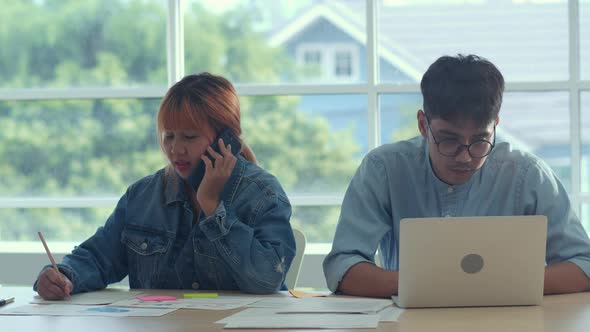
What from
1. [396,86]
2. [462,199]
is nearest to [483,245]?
[462,199]

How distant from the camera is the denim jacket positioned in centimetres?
226

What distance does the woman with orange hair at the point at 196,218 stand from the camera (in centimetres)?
228

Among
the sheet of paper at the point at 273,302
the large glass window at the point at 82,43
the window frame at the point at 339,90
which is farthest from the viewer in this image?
the large glass window at the point at 82,43

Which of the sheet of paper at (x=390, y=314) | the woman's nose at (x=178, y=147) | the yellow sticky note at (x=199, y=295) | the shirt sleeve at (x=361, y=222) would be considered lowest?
the yellow sticky note at (x=199, y=295)

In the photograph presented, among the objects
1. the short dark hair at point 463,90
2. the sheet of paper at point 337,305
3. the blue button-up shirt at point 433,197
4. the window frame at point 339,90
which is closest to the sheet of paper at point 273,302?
the sheet of paper at point 337,305

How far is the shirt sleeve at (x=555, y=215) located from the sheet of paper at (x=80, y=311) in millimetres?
1052

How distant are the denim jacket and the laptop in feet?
1.76

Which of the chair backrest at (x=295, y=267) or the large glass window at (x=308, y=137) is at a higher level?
the large glass window at (x=308, y=137)

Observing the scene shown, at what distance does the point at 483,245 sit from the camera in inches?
70.4

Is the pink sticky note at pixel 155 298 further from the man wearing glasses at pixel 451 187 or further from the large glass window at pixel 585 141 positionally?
the large glass window at pixel 585 141

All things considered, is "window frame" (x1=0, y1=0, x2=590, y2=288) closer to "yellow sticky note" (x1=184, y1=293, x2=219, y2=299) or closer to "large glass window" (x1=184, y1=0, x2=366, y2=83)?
"large glass window" (x1=184, y1=0, x2=366, y2=83)

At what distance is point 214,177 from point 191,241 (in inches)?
8.2

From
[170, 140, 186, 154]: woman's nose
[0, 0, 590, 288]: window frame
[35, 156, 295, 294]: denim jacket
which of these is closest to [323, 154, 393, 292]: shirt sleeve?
[35, 156, 295, 294]: denim jacket

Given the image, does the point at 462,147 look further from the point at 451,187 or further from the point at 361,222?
the point at 361,222
